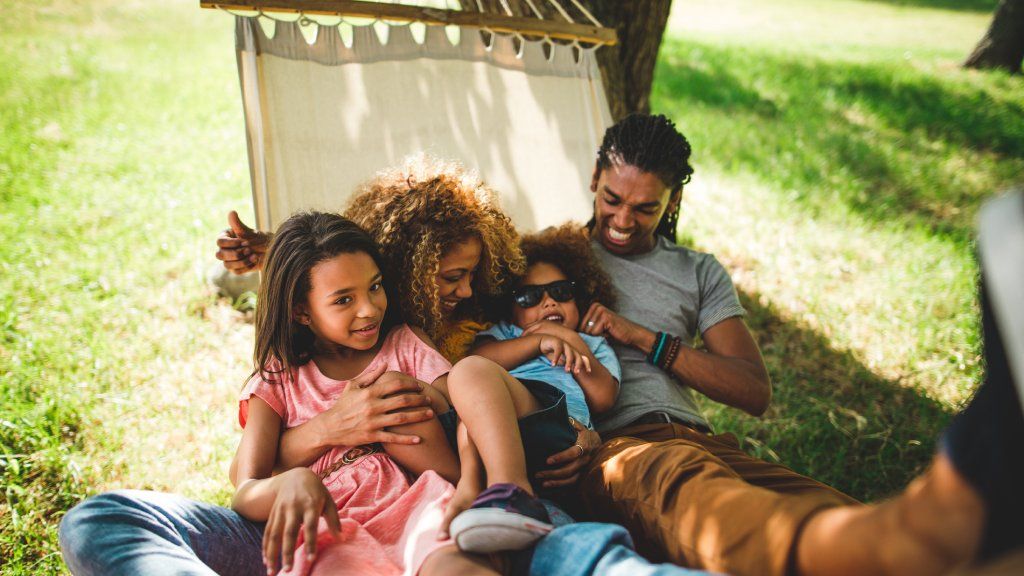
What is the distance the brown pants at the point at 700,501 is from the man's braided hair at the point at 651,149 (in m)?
1.02

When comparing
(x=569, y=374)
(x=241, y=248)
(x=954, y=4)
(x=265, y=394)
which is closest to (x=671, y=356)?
(x=569, y=374)

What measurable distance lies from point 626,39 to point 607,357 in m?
2.15

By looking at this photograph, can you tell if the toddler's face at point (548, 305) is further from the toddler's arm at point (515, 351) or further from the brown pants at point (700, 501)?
the brown pants at point (700, 501)

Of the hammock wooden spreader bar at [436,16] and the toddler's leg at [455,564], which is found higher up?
the hammock wooden spreader bar at [436,16]

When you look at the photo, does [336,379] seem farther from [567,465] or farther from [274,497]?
[567,465]

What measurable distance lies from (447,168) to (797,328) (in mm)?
2306

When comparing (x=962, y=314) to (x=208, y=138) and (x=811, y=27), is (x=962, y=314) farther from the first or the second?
(x=811, y=27)

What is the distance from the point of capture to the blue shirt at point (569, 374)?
2118 mm

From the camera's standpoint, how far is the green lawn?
9.25 ft

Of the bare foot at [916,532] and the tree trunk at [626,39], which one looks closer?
the bare foot at [916,532]

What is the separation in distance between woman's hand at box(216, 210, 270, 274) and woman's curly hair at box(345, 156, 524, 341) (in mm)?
342

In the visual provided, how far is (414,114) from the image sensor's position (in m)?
3.05

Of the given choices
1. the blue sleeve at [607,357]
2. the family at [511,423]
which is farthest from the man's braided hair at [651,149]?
the blue sleeve at [607,357]

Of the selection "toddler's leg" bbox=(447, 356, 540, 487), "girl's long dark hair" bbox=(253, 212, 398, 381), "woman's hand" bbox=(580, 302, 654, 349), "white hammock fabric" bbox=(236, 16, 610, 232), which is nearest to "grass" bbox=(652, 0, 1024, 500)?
"woman's hand" bbox=(580, 302, 654, 349)
